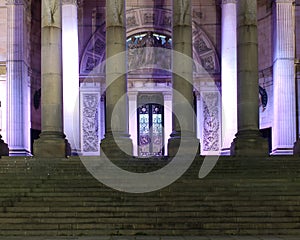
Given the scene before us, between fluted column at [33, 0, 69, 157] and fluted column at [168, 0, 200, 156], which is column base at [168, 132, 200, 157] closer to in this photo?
fluted column at [168, 0, 200, 156]

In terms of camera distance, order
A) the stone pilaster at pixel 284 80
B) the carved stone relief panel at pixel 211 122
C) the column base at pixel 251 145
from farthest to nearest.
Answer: the carved stone relief panel at pixel 211 122
the stone pilaster at pixel 284 80
the column base at pixel 251 145

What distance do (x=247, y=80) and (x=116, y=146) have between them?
7.66m

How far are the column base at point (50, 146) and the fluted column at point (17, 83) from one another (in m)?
6.00

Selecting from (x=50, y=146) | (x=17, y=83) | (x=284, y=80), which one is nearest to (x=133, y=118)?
(x=17, y=83)

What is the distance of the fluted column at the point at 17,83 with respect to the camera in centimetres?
3838

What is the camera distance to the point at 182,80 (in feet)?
109

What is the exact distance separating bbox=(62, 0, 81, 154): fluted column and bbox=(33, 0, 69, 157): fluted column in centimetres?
491

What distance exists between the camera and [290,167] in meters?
28.8

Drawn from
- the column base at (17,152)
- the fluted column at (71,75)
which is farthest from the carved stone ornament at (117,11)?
the column base at (17,152)

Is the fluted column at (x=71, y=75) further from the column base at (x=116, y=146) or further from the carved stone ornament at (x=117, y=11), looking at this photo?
the carved stone ornament at (x=117, y=11)

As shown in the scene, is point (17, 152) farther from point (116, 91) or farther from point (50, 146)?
point (116, 91)

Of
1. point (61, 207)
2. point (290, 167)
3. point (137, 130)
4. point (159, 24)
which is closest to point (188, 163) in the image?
point (290, 167)

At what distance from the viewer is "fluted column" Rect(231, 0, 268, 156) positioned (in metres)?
32.8

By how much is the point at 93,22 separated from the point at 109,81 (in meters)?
12.6
